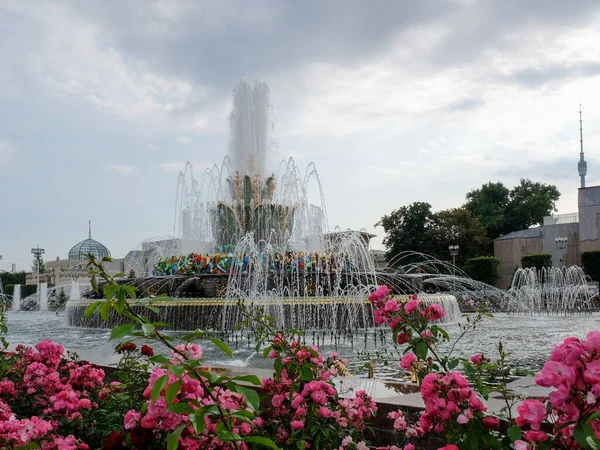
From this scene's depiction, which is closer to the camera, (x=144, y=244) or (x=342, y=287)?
(x=342, y=287)

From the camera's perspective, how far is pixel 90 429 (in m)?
3.43

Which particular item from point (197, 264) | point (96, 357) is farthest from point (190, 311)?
point (96, 357)

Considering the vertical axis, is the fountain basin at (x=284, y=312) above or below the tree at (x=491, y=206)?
below

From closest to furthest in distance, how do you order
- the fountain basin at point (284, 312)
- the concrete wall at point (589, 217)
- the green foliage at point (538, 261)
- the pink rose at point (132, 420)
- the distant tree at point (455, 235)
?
the pink rose at point (132, 420) < the fountain basin at point (284, 312) < the green foliage at point (538, 261) < the concrete wall at point (589, 217) < the distant tree at point (455, 235)

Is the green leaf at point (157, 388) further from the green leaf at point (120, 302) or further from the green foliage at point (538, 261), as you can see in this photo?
the green foliage at point (538, 261)

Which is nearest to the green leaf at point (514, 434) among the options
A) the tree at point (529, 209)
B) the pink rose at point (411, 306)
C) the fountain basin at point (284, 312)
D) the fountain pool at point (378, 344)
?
the pink rose at point (411, 306)

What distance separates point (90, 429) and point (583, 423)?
2.67 metres

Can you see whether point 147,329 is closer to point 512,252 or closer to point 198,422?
point 198,422

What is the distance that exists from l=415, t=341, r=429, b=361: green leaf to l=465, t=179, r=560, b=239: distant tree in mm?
64301

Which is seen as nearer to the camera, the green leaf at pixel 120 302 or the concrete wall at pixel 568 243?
the green leaf at pixel 120 302

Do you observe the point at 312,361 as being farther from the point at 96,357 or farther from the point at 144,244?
the point at 144,244

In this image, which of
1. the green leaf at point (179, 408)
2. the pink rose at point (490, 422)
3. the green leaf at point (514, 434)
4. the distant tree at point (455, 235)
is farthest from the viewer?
the distant tree at point (455, 235)

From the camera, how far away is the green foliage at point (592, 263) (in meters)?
39.7

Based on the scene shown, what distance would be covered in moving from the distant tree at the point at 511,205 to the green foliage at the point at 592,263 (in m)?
24.0
